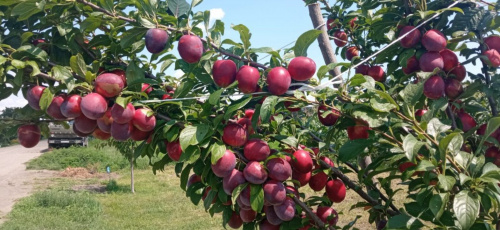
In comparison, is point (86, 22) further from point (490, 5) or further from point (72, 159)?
point (72, 159)

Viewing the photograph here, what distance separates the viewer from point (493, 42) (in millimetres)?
1169

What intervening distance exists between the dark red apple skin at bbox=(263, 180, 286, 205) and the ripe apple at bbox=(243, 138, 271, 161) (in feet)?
0.22

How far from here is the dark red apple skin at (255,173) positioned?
1.05 metres

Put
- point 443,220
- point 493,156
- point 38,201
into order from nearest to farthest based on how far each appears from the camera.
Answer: point 443,220 → point 493,156 → point 38,201

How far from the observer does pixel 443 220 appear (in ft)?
3.00

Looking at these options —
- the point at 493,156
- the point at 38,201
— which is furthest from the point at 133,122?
the point at 38,201

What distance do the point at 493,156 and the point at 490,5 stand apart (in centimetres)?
41

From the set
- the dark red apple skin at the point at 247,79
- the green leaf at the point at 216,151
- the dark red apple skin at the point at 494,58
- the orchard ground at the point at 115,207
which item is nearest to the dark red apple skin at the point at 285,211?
the green leaf at the point at 216,151

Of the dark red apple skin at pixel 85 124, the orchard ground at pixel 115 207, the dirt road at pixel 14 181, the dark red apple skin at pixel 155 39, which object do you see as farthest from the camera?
the dirt road at pixel 14 181

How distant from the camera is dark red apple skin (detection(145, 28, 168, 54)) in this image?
102 cm

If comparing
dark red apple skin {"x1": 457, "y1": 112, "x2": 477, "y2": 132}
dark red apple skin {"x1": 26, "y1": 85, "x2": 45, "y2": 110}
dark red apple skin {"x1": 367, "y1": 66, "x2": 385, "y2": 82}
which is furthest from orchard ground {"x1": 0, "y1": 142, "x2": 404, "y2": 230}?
dark red apple skin {"x1": 26, "y1": 85, "x2": 45, "y2": 110}

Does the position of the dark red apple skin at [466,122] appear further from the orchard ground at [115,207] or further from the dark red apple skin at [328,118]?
the orchard ground at [115,207]

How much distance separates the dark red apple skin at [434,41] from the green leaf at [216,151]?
59 centimetres

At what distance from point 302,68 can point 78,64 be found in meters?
0.56
